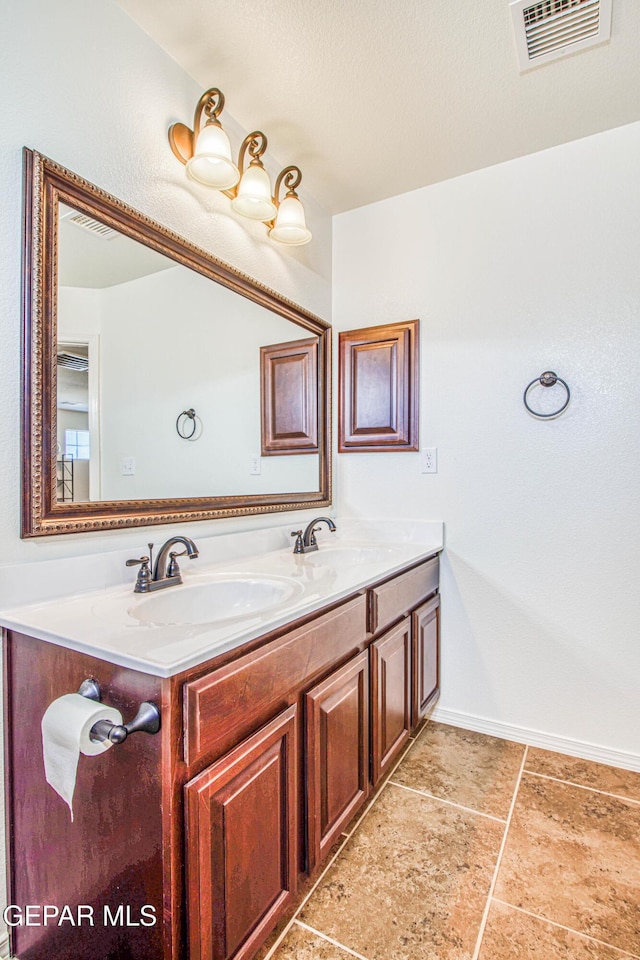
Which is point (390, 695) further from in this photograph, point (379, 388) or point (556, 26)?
point (556, 26)

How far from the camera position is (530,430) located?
77.4 inches

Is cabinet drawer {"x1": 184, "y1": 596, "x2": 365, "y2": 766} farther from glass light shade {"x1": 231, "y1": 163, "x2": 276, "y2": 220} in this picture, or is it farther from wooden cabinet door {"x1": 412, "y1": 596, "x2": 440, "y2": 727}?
glass light shade {"x1": 231, "y1": 163, "x2": 276, "y2": 220}

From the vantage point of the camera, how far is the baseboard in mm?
1836

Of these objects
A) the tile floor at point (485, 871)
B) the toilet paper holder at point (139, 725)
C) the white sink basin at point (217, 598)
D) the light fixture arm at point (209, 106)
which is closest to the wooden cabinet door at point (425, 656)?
the tile floor at point (485, 871)

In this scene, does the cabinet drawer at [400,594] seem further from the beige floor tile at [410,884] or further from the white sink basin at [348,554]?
the beige floor tile at [410,884]

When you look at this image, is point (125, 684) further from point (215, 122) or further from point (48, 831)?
point (215, 122)

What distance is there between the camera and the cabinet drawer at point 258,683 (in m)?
0.85

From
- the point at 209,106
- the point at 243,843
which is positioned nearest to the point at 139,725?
the point at 243,843

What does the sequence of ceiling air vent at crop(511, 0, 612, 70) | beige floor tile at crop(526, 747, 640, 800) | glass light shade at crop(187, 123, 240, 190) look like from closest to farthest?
ceiling air vent at crop(511, 0, 612, 70) → glass light shade at crop(187, 123, 240, 190) → beige floor tile at crop(526, 747, 640, 800)

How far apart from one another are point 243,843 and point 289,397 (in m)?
1.60

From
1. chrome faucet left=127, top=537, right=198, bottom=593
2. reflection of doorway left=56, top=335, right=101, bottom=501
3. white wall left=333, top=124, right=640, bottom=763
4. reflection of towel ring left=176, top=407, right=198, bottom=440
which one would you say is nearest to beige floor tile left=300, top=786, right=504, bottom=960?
white wall left=333, top=124, right=640, bottom=763

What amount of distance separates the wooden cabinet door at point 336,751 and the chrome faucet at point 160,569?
48cm

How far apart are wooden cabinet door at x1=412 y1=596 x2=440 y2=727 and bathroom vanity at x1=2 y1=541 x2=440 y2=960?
0.55 m

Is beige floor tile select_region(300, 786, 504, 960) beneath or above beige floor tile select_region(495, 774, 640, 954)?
above
